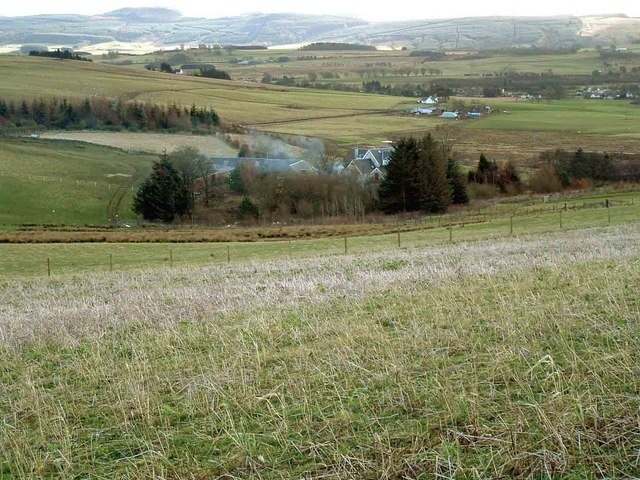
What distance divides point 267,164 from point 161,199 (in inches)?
722

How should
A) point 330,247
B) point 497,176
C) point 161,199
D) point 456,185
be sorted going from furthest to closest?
point 497,176, point 456,185, point 161,199, point 330,247

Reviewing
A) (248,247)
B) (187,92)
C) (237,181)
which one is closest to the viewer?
(248,247)

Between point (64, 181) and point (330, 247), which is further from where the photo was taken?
point (64, 181)

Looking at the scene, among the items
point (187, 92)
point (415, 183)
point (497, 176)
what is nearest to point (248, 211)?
point (415, 183)

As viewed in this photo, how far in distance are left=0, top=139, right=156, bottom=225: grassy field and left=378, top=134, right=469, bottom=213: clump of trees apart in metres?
25.9

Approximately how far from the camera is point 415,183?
2557 inches

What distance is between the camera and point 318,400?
21.9ft

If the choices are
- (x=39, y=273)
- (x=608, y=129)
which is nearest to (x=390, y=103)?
(x=608, y=129)

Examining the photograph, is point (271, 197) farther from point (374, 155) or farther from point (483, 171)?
point (483, 171)

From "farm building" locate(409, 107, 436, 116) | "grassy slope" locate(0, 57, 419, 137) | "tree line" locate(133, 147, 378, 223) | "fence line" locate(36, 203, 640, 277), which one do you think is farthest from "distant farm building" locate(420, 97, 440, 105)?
"fence line" locate(36, 203, 640, 277)

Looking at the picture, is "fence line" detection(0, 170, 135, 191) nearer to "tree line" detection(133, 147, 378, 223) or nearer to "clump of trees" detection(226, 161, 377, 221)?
"tree line" detection(133, 147, 378, 223)

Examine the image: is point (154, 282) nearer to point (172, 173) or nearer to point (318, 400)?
point (318, 400)

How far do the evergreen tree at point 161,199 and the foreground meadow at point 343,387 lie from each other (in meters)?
57.2

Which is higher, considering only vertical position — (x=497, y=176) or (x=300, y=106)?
(x=300, y=106)
